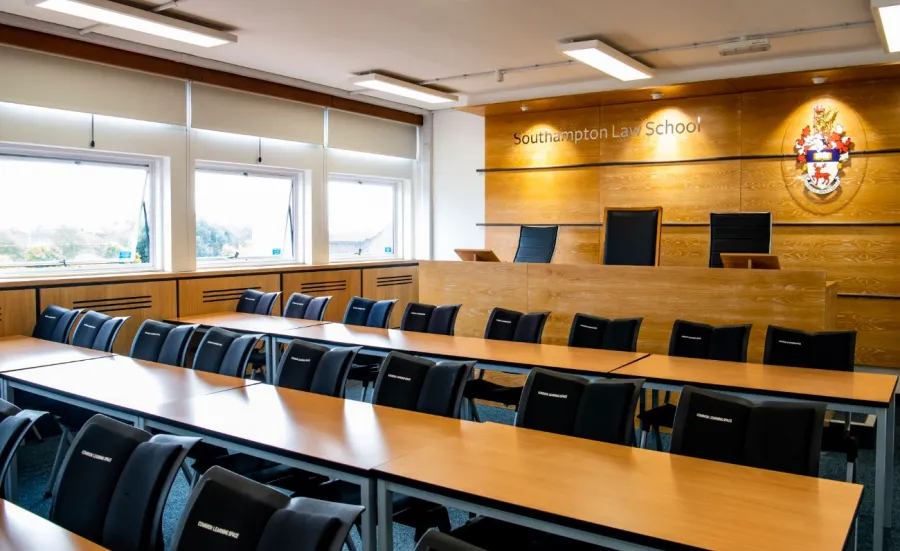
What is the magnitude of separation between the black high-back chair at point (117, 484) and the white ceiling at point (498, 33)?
4373 millimetres

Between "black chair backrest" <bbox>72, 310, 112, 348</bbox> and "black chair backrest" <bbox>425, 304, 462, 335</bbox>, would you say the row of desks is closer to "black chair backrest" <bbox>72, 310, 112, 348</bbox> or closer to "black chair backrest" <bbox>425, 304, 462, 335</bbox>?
"black chair backrest" <bbox>72, 310, 112, 348</bbox>

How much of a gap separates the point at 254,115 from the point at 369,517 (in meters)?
6.83

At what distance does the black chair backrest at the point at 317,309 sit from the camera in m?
7.00

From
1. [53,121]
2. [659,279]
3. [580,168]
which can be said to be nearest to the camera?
[659,279]

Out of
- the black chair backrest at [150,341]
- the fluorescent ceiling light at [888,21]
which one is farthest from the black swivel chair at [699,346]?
the black chair backrest at [150,341]

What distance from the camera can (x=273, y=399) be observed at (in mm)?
3590

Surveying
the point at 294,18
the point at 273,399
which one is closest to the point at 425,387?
the point at 273,399

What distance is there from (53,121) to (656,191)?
6575 mm

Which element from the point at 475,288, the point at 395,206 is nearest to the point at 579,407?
the point at 475,288

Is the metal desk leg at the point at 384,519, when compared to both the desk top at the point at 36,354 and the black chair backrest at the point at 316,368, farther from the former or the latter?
the desk top at the point at 36,354

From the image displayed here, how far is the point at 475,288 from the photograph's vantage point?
6949mm

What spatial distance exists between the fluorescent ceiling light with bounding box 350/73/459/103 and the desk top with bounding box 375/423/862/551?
241 inches

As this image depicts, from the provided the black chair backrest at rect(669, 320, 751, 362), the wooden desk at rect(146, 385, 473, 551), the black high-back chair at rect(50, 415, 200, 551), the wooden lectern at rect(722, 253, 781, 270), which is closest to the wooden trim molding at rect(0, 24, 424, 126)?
the wooden desk at rect(146, 385, 473, 551)

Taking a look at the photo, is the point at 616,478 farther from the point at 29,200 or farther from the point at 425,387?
→ the point at 29,200
